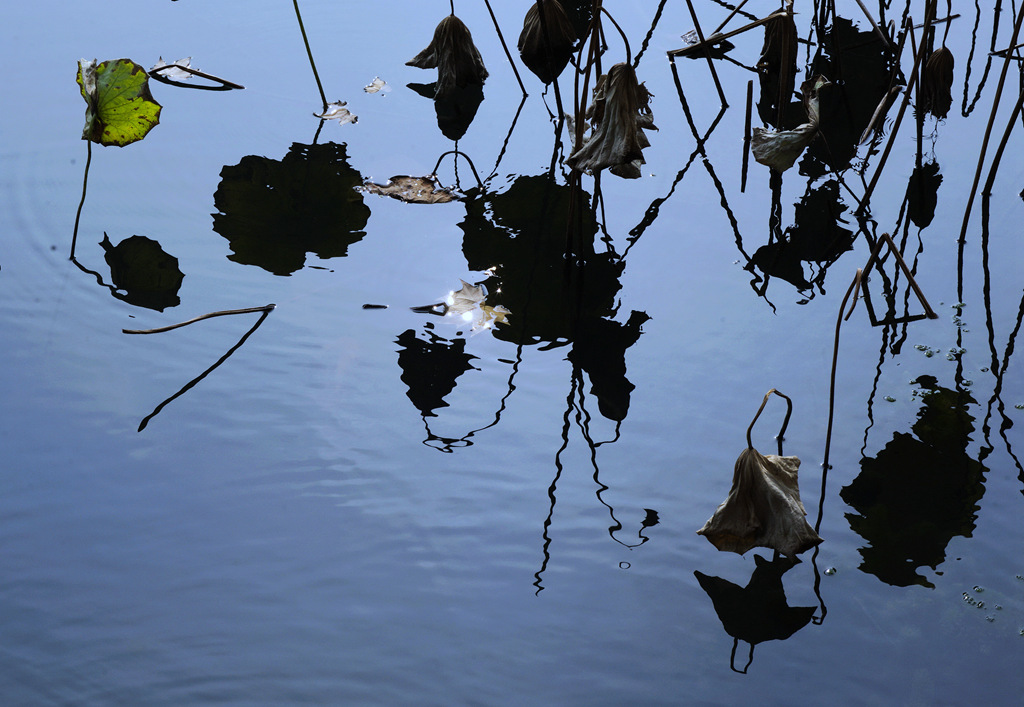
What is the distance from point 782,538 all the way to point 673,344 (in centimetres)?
55

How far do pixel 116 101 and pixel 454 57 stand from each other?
35.3 inches

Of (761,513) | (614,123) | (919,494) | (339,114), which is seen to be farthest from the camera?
(339,114)

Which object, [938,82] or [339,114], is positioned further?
[339,114]

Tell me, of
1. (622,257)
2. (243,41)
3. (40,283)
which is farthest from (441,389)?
(243,41)

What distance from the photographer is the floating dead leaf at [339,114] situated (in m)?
2.37

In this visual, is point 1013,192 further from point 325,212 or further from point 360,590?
point 360,590

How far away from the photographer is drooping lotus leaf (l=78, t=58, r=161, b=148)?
5.85 feet

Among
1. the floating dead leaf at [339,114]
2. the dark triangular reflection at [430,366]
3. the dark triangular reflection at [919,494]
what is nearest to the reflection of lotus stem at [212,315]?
the dark triangular reflection at [430,366]

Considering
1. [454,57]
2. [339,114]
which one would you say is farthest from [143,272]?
[454,57]

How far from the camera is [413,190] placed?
6.92ft

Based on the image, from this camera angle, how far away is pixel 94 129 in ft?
6.15

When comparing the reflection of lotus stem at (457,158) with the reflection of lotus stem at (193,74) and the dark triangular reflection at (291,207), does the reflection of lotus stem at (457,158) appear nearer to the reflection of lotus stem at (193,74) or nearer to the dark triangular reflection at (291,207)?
the dark triangular reflection at (291,207)

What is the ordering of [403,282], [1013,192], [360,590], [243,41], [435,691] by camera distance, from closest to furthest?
[435,691] → [360,590] → [403,282] → [1013,192] → [243,41]

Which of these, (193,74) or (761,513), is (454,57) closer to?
(193,74)
